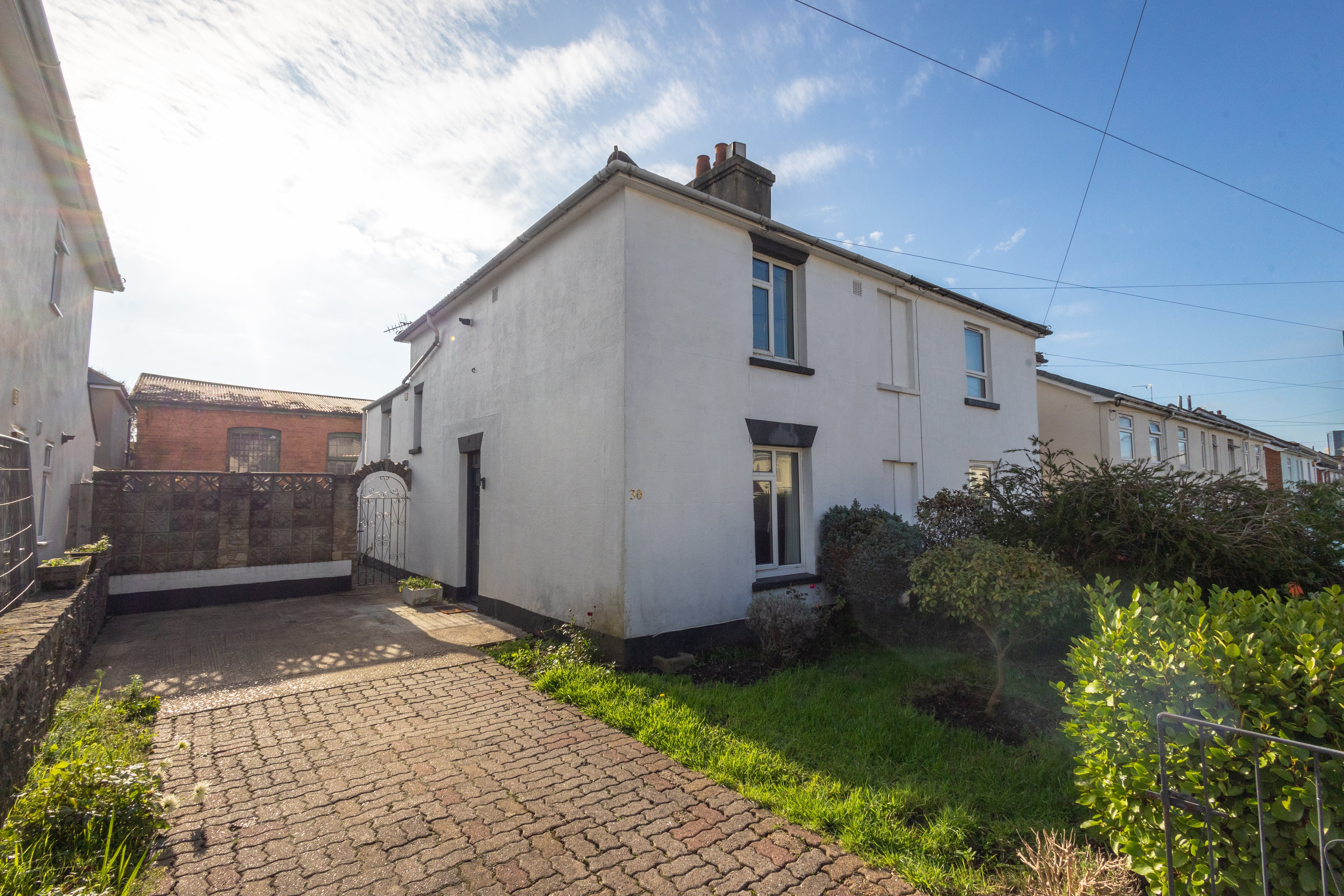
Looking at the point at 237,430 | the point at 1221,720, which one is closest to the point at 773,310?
the point at 1221,720

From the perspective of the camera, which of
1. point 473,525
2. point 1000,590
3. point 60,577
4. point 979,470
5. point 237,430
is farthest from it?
point 237,430

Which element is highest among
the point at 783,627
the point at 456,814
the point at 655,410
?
the point at 655,410

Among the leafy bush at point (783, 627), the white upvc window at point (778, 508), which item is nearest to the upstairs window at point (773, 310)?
the white upvc window at point (778, 508)

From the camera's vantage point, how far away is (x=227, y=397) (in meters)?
26.3

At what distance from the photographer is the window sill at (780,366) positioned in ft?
28.1

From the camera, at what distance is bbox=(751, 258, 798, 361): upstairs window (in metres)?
9.08

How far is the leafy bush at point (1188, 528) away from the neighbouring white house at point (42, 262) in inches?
380

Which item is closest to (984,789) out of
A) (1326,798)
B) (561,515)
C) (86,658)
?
(1326,798)

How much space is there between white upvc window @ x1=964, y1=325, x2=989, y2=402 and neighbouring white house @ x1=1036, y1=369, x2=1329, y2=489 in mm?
3179

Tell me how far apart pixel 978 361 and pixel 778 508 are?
22.8ft

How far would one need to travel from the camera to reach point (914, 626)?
26.8ft

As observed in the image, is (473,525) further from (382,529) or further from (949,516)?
(949,516)

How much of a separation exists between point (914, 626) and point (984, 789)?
4.09m

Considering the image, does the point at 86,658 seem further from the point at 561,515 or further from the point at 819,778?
the point at 819,778
